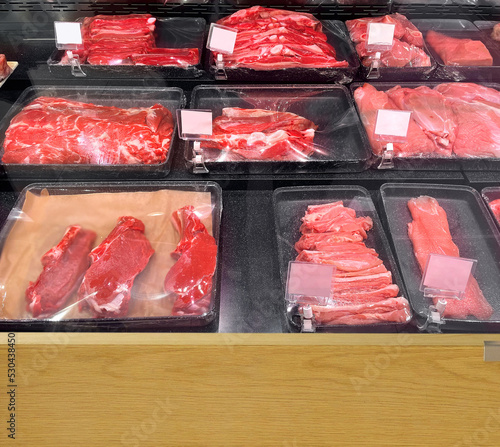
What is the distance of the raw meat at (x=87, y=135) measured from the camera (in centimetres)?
228

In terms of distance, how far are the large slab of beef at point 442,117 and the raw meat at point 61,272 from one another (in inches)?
56.8

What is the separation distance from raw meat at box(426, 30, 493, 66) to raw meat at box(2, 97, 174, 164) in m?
1.72

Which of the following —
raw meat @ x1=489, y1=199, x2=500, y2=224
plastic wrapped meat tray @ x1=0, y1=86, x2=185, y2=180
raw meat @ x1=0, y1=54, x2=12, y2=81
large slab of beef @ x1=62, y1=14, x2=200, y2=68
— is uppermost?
large slab of beef @ x1=62, y1=14, x2=200, y2=68

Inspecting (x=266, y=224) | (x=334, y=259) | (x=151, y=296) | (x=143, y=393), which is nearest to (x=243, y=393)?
(x=143, y=393)

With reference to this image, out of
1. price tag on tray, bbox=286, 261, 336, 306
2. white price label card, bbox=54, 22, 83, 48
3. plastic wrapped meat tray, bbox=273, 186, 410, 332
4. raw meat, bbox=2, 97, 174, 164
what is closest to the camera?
price tag on tray, bbox=286, 261, 336, 306

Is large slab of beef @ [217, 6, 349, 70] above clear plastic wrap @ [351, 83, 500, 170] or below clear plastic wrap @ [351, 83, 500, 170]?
above

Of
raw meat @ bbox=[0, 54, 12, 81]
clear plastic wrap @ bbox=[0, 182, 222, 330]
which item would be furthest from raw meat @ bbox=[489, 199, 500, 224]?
raw meat @ bbox=[0, 54, 12, 81]

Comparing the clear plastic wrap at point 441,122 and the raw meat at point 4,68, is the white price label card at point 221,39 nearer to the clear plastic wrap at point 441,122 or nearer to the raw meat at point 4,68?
the clear plastic wrap at point 441,122

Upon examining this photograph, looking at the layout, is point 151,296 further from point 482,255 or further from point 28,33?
point 28,33

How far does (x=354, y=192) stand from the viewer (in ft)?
7.51

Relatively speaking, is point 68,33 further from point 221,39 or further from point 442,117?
point 442,117

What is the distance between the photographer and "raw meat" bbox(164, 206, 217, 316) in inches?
68.8

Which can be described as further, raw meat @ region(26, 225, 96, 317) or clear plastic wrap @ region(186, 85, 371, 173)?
clear plastic wrap @ region(186, 85, 371, 173)

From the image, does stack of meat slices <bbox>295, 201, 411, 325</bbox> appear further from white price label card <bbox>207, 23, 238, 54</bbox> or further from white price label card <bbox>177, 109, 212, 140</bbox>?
white price label card <bbox>207, 23, 238, 54</bbox>
